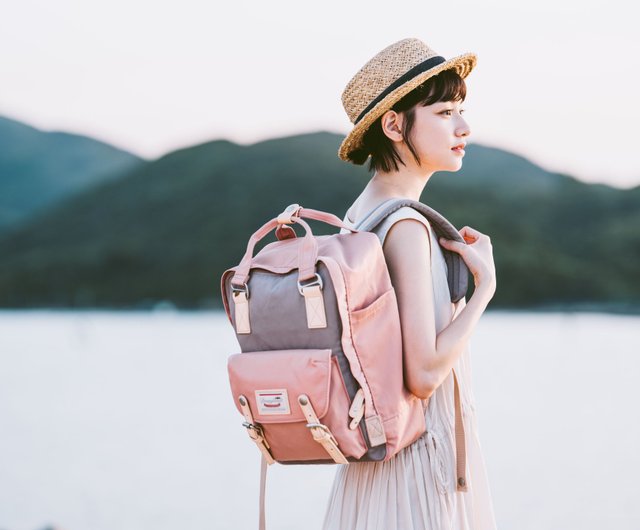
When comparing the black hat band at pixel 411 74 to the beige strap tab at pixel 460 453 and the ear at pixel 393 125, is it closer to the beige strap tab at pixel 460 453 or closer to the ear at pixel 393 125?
the ear at pixel 393 125

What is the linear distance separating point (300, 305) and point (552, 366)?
2439 cm

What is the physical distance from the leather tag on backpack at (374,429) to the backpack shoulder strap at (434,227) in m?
0.28

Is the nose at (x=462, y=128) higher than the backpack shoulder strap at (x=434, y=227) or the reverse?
higher

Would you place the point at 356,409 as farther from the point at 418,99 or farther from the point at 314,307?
the point at 418,99

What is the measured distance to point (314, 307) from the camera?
153 centimetres

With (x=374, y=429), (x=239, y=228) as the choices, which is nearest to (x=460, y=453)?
(x=374, y=429)

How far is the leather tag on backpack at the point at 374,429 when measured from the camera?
5.09 ft

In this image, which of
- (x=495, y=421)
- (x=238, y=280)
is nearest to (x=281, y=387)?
(x=238, y=280)

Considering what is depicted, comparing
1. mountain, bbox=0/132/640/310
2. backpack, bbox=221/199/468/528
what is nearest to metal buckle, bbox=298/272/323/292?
backpack, bbox=221/199/468/528

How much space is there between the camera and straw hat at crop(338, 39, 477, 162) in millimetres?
1711

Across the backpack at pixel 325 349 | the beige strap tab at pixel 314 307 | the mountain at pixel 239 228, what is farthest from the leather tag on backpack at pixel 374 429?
the mountain at pixel 239 228

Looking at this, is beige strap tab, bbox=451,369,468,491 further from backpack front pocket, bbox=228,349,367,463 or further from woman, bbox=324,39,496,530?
backpack front pocket, bbox=228,349,367,463

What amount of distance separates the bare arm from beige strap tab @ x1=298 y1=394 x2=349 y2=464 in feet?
0.54

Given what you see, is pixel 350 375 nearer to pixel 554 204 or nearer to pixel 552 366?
pixel 552 366
